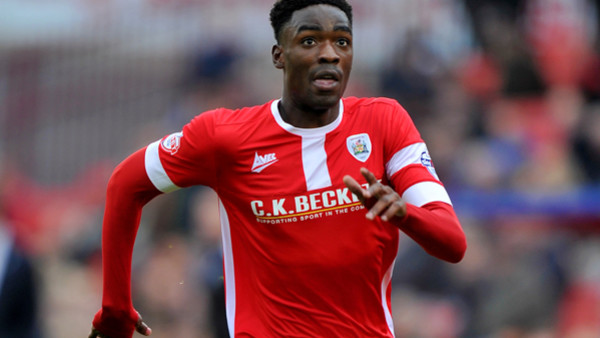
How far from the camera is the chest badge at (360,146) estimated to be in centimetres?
420

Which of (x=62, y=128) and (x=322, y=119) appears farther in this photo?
(x=62, y=128)

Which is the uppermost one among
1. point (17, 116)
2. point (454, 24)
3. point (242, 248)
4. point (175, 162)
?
point (454, 24)

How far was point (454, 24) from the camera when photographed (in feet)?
34.2

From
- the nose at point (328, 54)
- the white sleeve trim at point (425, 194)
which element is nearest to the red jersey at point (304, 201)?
the white sleeve trim at point (425, 194)

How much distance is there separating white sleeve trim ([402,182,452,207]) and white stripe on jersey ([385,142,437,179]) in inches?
5.5

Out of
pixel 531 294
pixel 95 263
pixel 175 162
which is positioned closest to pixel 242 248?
pixel 175 162

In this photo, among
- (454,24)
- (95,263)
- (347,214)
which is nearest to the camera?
(347,214)

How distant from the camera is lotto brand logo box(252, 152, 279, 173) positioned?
13.9 feet

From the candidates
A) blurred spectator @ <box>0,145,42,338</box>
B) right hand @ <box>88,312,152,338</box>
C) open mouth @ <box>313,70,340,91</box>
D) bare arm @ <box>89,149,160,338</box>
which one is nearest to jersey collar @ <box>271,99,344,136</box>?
open mouth @ <box>313,70,340,91</box>

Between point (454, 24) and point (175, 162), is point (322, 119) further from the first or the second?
point (454, 24)

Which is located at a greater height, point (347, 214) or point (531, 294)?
point (347, 214)

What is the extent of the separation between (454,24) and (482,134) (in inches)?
61.7

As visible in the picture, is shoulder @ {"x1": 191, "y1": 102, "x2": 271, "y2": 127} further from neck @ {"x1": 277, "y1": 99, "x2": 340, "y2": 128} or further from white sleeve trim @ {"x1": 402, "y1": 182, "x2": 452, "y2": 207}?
white sleeve trim @ {"x1": 402, "y1": 182, "x2": 452, "y2": 207}

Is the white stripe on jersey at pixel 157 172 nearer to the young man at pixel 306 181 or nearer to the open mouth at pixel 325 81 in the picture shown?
the young man at pixel 306 181
